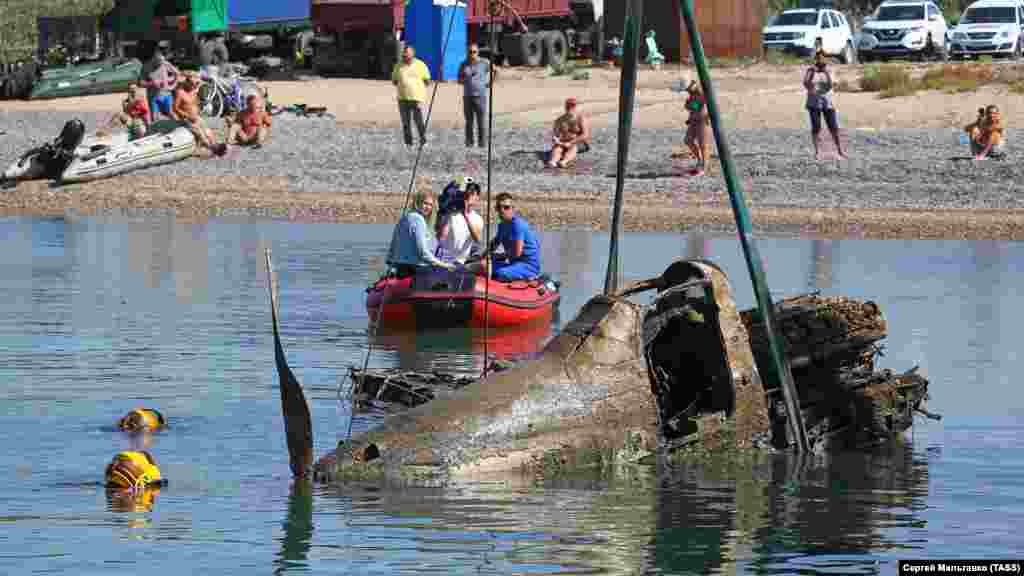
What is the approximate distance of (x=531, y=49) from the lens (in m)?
50.2

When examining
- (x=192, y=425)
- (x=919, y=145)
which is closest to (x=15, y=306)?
(x=192, y=425)

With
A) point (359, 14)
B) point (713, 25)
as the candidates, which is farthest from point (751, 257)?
point (713, 25)

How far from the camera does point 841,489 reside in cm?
1394

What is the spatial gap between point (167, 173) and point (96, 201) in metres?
1.71

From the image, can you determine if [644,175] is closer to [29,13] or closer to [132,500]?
[132,500]

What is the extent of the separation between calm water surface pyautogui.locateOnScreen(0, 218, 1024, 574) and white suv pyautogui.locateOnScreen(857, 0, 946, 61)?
84.9 ft

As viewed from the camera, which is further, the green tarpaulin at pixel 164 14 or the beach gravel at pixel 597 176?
the green tarpaulin at pixel 164 14

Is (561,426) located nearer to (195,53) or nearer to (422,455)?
(422,455)

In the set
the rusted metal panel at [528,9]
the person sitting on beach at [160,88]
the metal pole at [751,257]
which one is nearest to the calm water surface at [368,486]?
the metal pole at [751,257]

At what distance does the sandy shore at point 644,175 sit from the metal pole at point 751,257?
647 inches

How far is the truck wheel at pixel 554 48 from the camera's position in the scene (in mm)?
50638

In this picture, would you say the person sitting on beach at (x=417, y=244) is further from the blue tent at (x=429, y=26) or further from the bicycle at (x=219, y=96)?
the blue tent at (x=429, y=26)

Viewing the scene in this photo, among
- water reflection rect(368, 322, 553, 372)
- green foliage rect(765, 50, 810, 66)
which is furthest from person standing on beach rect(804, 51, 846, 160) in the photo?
green foliage rect(765, 50, 810, 66)

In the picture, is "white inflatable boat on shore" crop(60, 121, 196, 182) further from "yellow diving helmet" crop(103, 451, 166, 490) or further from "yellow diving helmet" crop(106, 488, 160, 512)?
"yellow diving helmet" crop(106, 488, 160, 512)
